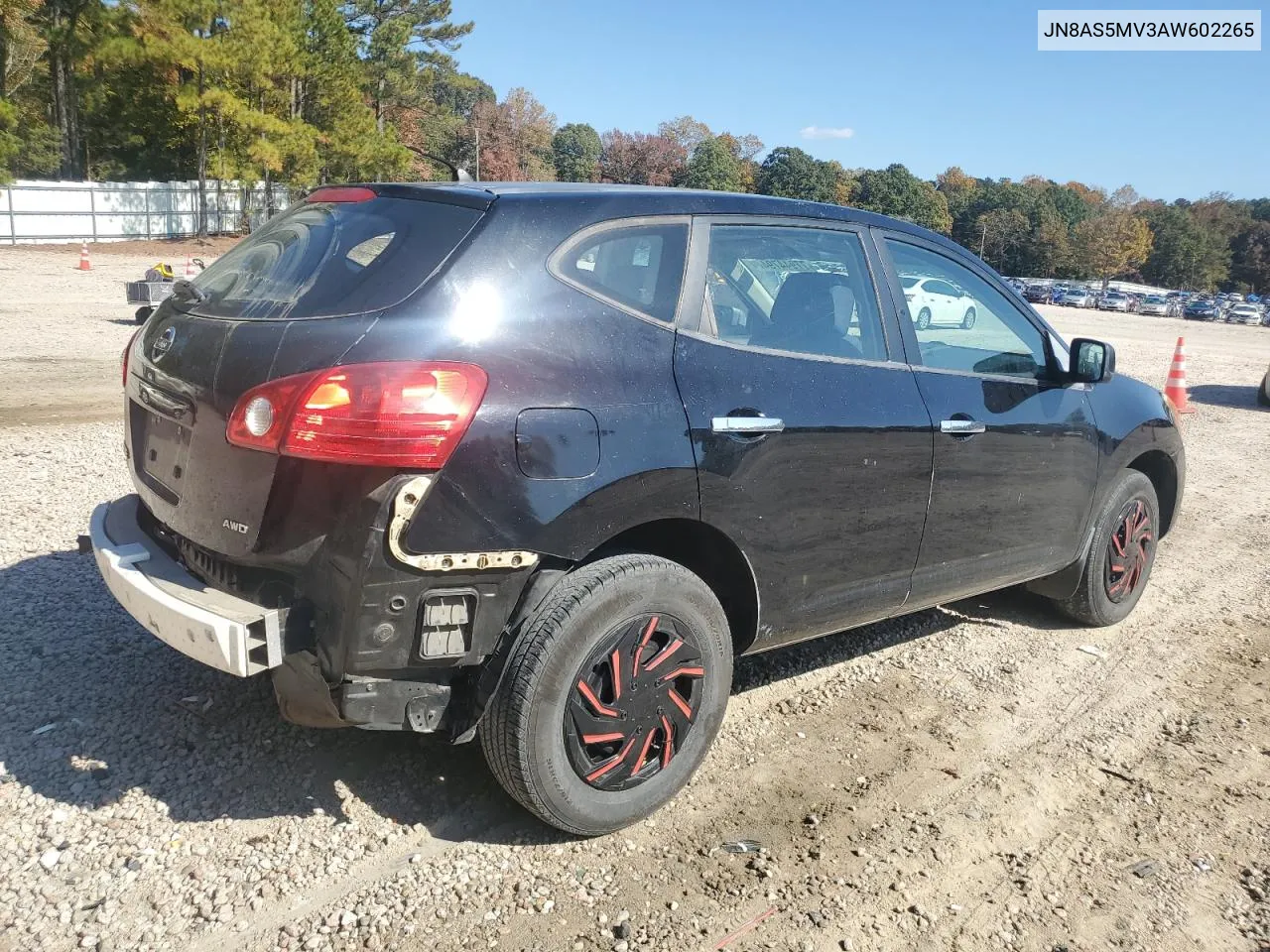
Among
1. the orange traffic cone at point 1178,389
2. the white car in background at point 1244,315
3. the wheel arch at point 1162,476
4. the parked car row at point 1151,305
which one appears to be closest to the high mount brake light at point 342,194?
the wheel arch at point 1162,476

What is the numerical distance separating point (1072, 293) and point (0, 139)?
59.8m

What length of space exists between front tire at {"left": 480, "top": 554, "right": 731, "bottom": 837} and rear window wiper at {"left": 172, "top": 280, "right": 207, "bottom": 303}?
5.03ft

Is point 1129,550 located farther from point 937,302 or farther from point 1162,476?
point 937,302

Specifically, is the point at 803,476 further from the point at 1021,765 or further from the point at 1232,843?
the point at 1232,843

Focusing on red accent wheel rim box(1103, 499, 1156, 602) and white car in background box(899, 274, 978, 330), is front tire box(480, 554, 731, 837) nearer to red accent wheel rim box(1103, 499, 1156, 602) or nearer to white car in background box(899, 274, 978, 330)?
white car in background box(899, 274, 978, 330)

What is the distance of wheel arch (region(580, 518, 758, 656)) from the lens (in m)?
2.98

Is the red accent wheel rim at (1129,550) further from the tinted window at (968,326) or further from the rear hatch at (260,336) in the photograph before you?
the rear hatch at (260,336)

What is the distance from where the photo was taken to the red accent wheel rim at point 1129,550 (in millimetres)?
4812

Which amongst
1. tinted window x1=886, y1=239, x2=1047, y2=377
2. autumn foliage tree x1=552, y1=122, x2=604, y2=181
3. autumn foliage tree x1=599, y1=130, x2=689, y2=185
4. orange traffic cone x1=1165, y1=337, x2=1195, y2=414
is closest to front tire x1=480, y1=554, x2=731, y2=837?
tinted window x1=886, y1=239, x2=1047, y2=377

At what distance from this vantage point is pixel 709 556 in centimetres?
321

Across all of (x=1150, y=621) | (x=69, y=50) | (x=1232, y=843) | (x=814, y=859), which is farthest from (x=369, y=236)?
(x=69, y=50)

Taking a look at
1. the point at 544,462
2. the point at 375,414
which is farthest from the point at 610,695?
the point at 375,414

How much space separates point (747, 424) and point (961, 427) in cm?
111

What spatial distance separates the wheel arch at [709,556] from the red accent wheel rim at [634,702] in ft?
0.79
